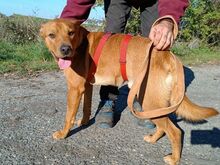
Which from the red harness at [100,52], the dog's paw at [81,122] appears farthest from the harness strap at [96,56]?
the dog's paw at [81,122]

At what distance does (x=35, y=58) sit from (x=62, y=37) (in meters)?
3.95

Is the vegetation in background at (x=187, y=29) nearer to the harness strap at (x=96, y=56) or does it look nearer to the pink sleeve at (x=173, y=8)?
the harness strap at (x=96, y=56)

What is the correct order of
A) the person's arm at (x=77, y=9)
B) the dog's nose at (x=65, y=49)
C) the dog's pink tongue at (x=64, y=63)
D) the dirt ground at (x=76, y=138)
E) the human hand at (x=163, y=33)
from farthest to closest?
the person's arm at (x=77, y=9), the dog's pink tongue at (x=64, y=63), the dog's nose at (x=65, y=49), the dirt ground at (x=76, y=138), the human hand at (x=163, y=33)

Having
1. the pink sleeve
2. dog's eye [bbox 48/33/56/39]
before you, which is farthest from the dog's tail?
dog's eye [bbox 48/33/56/39]

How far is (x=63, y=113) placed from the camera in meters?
4.49

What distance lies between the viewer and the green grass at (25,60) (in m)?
6.38

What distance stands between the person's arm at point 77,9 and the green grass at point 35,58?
2377mm

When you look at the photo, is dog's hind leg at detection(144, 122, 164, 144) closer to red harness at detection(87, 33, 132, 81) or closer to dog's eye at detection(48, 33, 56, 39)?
red harness at detection(87, 33, 132, 81)

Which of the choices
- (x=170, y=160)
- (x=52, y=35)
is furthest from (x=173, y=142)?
(x=52, y=35)

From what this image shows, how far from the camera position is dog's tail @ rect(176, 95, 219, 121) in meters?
3.25

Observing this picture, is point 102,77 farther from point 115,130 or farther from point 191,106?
point 191,106

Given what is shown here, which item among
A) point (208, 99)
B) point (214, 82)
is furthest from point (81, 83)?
point (214, 82)

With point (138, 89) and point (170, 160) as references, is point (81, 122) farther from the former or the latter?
point (138, 89)

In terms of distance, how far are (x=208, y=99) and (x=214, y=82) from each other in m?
1.13
